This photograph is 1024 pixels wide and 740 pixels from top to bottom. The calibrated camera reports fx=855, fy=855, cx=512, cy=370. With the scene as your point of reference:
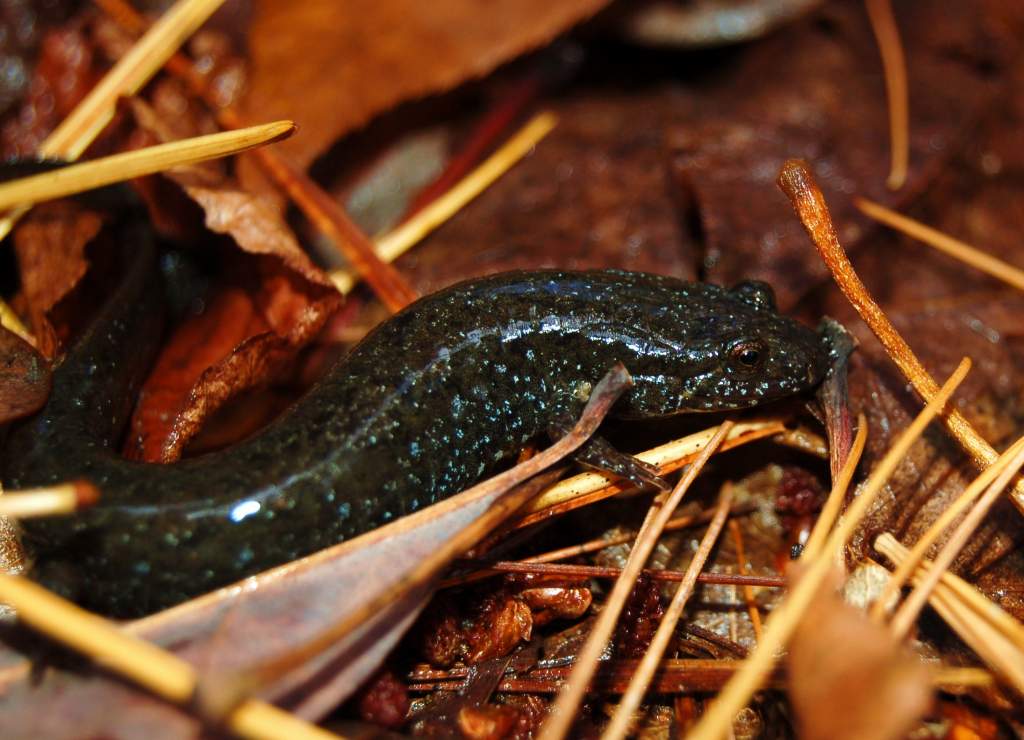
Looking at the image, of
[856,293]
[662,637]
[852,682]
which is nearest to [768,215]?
[856,293]

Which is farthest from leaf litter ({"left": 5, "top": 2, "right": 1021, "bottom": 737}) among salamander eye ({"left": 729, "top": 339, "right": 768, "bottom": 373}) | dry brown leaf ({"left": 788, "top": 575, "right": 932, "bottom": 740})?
dry brown leaf ({"left": 788, "top": 575, "right": 932, "bottom": 740})

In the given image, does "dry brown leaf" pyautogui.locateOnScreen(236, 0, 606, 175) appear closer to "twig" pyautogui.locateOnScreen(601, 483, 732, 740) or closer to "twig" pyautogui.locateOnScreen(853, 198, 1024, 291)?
"twig" pyautogui.locateOnScreen(853, 198, 1024, 291)

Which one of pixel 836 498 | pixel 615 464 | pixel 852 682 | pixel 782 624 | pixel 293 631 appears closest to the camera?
pixel 852 682

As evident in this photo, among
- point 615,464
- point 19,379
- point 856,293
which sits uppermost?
point 19,379

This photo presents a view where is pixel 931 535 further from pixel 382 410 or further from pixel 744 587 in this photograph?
pixel 382 410

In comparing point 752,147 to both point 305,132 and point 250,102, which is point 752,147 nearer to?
point 305,132

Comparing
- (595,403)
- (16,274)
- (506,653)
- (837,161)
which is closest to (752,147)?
(837,161)
